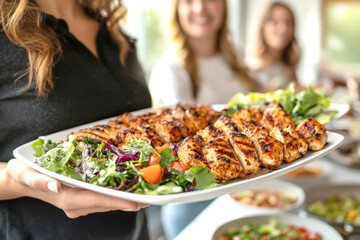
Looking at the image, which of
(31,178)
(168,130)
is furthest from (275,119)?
(31,178)

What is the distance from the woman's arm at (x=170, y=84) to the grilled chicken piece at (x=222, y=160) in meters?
2.23

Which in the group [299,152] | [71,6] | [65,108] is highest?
[71,6]

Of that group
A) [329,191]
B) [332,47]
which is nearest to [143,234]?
[329,191]

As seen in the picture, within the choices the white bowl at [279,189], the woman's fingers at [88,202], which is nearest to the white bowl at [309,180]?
the white bowl at [279,189]

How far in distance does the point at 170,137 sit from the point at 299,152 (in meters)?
0.67

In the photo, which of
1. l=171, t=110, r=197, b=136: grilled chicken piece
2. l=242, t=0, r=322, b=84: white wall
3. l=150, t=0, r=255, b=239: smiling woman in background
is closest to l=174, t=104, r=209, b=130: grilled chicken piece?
l=171, t=110, r=197, b=136: grilled chicken piece

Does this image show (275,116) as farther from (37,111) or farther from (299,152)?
(37,111)

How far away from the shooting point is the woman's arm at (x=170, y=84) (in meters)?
3.78

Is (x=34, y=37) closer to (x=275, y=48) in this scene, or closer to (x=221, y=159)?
(x=221, y=159)

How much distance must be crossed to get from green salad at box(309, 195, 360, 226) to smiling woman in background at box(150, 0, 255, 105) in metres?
1.73

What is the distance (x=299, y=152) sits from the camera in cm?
156

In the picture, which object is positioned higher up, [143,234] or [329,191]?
[143,234]

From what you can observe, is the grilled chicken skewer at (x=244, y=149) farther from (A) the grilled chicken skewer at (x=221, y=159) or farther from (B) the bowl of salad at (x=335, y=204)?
(B) the bowl of salad at (x=335, y=204)

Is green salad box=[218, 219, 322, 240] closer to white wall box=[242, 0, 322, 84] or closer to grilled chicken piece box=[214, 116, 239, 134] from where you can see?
grilled chicken piece box=[214, 116, 239, 134]
